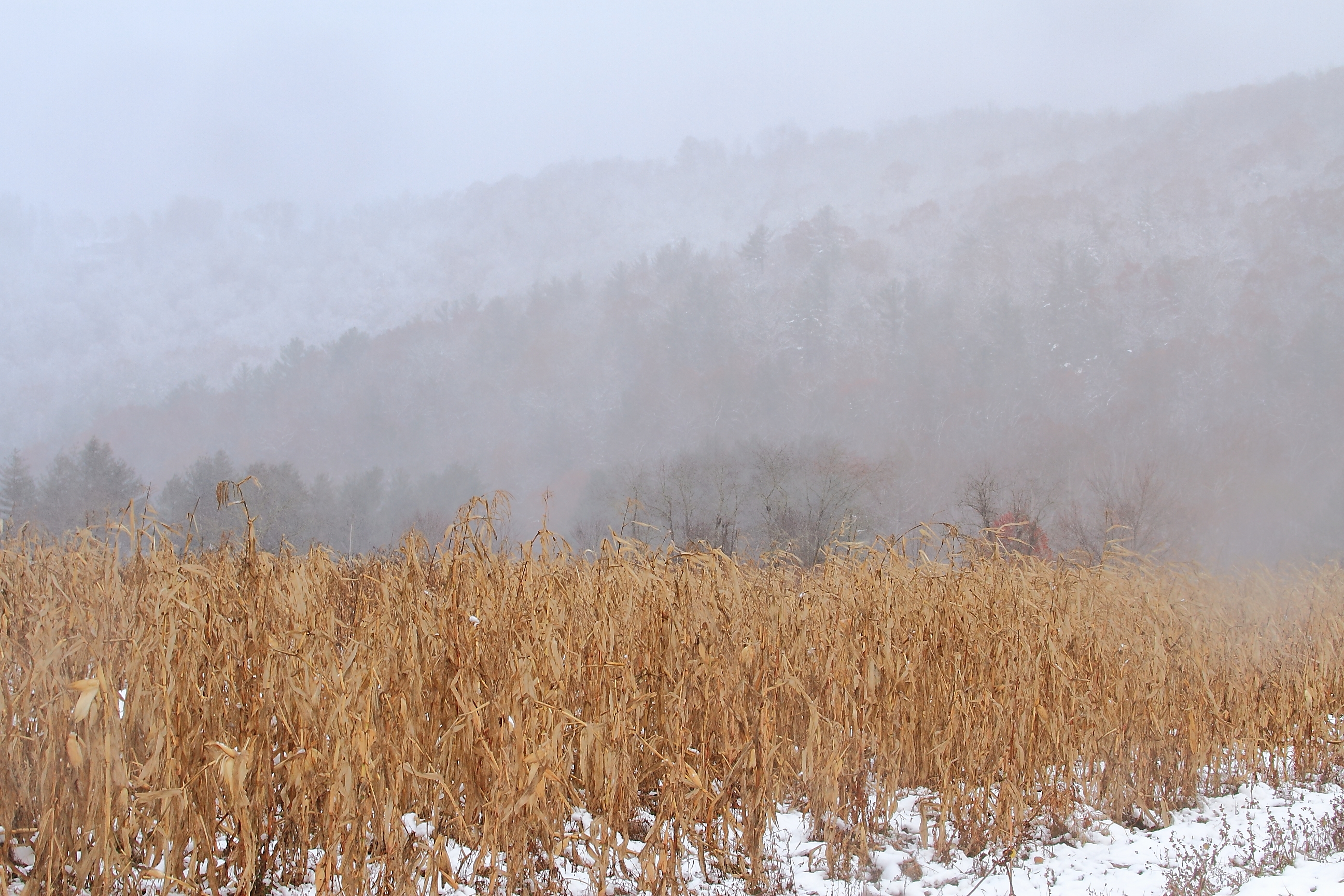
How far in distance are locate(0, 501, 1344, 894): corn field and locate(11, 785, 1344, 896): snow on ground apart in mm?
69

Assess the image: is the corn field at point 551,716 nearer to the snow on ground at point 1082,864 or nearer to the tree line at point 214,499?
the snow on ground at point 1082,864

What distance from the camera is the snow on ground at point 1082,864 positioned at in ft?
8.38

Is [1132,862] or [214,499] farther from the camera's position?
[214,499]

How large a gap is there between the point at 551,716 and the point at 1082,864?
2.07 metres

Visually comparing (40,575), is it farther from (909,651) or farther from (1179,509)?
(1179,509)

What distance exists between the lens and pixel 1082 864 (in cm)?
286

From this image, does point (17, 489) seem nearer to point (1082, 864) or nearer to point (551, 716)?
point (551, 716)

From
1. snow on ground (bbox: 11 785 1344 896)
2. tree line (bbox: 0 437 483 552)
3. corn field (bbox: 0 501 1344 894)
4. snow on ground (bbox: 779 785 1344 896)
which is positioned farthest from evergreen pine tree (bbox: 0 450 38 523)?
snow on ground (bbox: 779 785 1344 896)

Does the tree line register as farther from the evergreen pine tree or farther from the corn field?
the corn field

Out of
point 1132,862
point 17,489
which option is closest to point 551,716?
point 1132,862

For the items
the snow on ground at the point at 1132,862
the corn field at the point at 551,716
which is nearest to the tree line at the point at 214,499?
the corn field at the point at 551,716

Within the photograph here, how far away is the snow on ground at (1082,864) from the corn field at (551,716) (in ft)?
0.23

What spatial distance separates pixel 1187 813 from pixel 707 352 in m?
98.9

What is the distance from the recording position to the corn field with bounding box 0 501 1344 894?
Answer: 2.08 m
